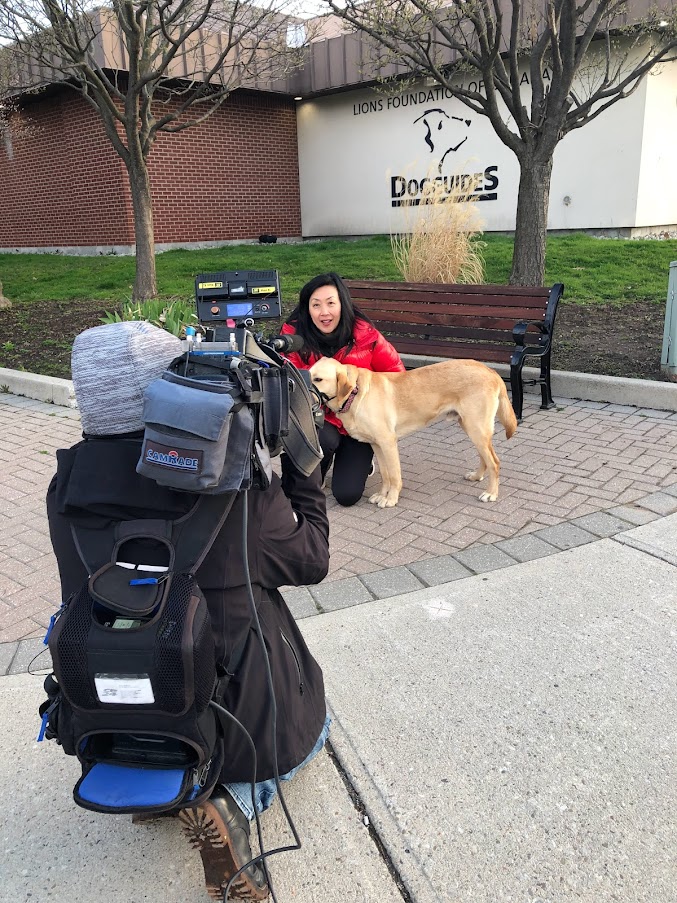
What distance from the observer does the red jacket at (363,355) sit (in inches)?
175

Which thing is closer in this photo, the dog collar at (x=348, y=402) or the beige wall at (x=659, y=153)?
the dog collar at (x=348, y=402)

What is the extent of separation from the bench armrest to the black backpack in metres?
4.63

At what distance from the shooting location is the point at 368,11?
703cm

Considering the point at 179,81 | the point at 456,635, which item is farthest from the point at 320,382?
the point at 179,81

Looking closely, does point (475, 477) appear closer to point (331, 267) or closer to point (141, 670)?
point (141, 670)

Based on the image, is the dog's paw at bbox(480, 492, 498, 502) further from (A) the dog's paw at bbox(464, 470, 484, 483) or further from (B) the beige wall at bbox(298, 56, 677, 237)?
(B) the beige wall at bbox(298, 56, 677, 237)

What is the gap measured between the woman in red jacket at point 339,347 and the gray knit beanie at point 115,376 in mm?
2665

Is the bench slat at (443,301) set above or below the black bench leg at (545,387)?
above

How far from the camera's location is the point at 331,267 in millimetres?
12438

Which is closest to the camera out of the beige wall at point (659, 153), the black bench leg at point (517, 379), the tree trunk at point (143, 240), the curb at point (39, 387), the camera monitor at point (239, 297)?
the camera monitor at point (239, 297)

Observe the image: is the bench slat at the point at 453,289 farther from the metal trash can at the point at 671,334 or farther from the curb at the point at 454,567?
the curb at the point at 454,567

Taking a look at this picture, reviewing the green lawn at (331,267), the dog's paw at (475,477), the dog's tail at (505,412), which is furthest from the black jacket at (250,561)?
the green lawn at (331,267)

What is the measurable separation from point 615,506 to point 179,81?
50.2ft

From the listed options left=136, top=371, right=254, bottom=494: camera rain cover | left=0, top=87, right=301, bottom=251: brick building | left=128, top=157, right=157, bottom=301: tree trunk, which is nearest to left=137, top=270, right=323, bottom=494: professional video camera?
left=136, top=371, right=254, bottom=494: camera rain cover
